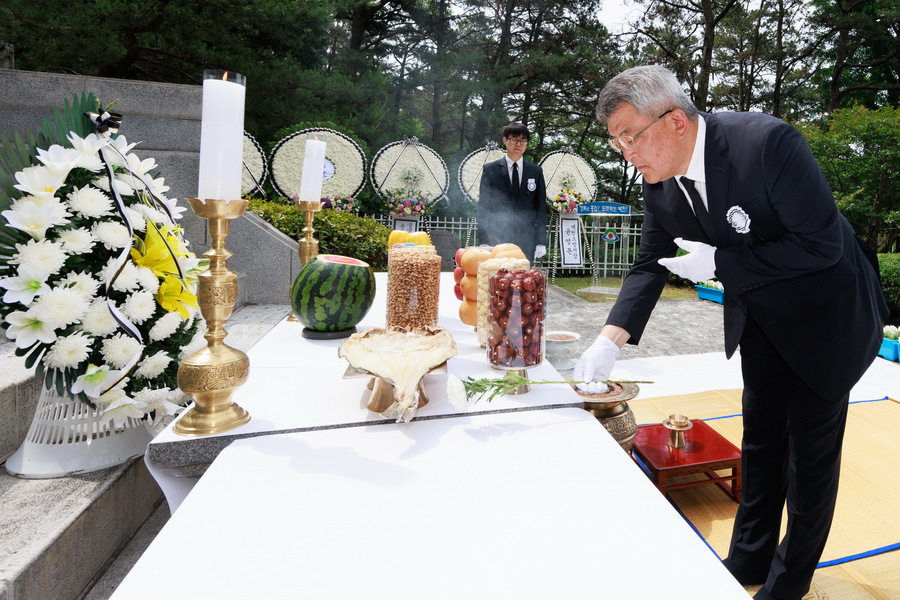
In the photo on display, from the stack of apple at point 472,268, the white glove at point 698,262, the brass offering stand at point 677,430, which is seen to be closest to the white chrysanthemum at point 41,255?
the stack of apple at point 472,268

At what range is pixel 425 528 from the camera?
0.82 m

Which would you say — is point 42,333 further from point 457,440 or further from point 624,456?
point 624,456

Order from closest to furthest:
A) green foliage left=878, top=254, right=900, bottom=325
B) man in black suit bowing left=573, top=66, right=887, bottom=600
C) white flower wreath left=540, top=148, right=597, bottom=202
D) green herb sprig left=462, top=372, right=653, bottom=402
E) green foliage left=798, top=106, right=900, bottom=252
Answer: green herb sprig left=462, top=372, right=653, bottom=402, man in black suit bowing left=573, top=66, right=887, bottom=600, green foliage left=878, top=254, right=900, bottom=325, green foliage left=798, top=106, right=900, bottom=252, white flower wreath left=540, top=148, right=597, bottom=202

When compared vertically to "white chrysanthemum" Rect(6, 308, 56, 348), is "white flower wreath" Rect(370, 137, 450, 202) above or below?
above

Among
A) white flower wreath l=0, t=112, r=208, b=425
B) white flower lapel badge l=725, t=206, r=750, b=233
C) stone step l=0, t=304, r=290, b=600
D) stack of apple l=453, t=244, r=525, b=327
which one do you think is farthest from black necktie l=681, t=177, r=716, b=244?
stone step l=0, t=304, r=290, b=600

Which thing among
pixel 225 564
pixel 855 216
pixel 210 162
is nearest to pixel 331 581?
pixel 225 564

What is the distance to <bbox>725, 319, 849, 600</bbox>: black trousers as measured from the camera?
1810 mm

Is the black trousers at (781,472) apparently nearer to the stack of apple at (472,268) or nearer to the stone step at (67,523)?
the stack of apple at (472,268)

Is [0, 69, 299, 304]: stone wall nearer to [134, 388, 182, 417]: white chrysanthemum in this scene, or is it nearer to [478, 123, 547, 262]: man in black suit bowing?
[478, 123, 547, 262]: man in black suit bowing

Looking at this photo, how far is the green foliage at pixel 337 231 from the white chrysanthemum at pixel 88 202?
14.6ft

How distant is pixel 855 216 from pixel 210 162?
612 inches

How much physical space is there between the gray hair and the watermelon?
3.64ft

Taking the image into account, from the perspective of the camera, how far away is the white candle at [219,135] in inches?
43.0

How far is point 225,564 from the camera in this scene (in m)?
0.74
